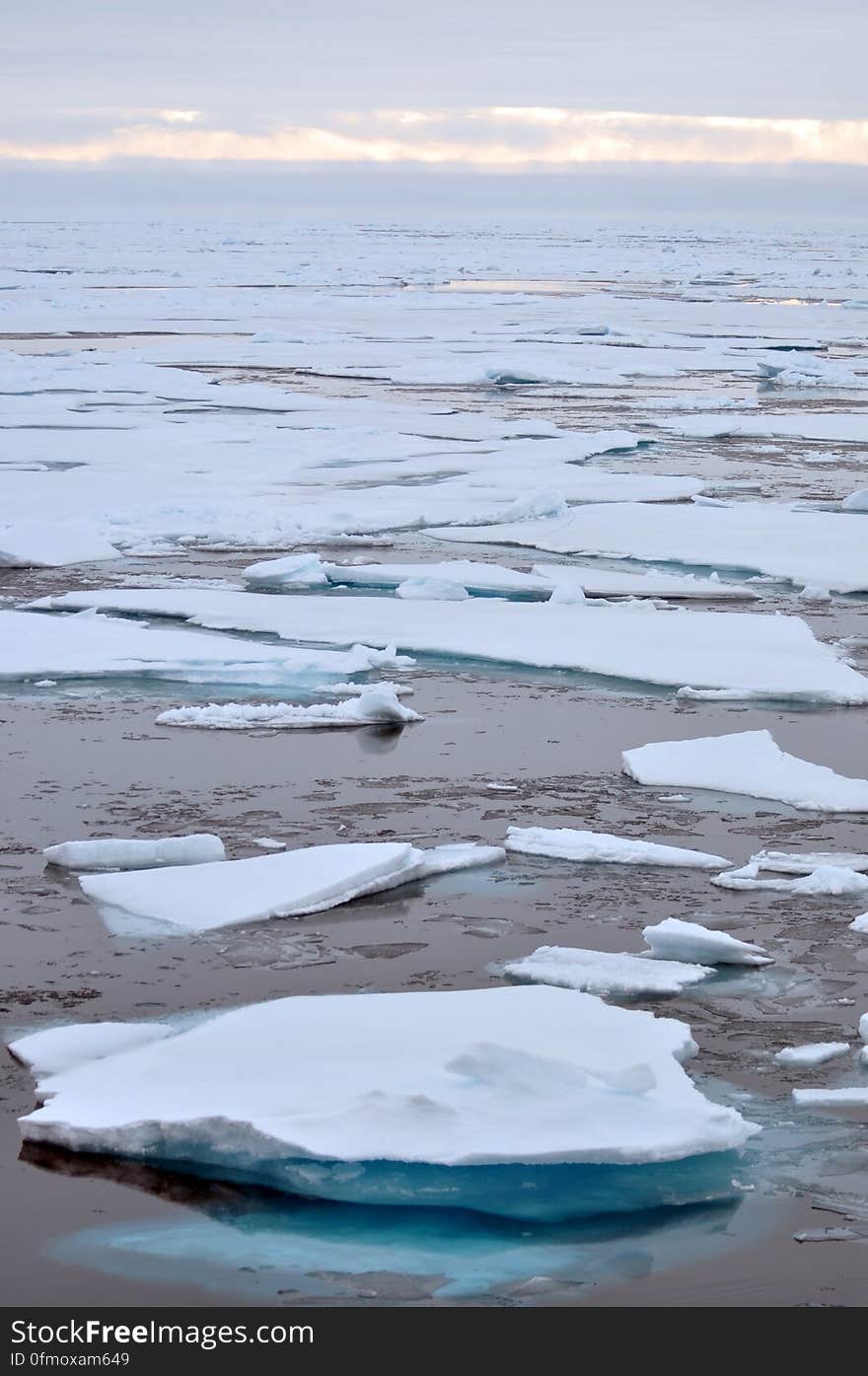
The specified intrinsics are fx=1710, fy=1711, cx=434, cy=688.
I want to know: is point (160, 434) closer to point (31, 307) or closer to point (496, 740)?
point (496, 740)

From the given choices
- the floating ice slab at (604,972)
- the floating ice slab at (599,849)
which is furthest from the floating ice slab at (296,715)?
the floating ice slab at (604,972)

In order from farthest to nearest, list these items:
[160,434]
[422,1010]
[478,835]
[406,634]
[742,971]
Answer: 1. [160,434]
2. [406,634]
3. [478,835]
4. [742,971]
5. [422,1010]

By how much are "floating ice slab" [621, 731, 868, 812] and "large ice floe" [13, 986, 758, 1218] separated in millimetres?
1856

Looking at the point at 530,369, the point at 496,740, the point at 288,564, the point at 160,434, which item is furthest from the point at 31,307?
the point at 496,740

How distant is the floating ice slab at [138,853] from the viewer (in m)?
4.71

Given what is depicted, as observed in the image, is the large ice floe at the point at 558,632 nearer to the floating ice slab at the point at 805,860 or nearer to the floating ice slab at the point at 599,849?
the floating ice slab at the point at 805,860

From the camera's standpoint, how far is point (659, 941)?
13.6 feet

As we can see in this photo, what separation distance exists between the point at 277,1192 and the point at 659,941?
1.36 metres

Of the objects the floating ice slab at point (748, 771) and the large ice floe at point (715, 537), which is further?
the large ice floe at point (715, 537)

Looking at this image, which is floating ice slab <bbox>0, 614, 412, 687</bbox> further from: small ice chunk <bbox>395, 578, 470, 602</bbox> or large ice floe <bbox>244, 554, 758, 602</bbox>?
large ice floe <bbox>244, 554, 758, 602</bbox>

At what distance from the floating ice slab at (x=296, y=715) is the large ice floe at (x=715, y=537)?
122 inches

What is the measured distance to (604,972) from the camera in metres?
4.05

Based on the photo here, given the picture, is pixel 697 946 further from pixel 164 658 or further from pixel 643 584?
pixel 643 584

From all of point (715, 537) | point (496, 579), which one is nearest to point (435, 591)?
point (496, 579)
